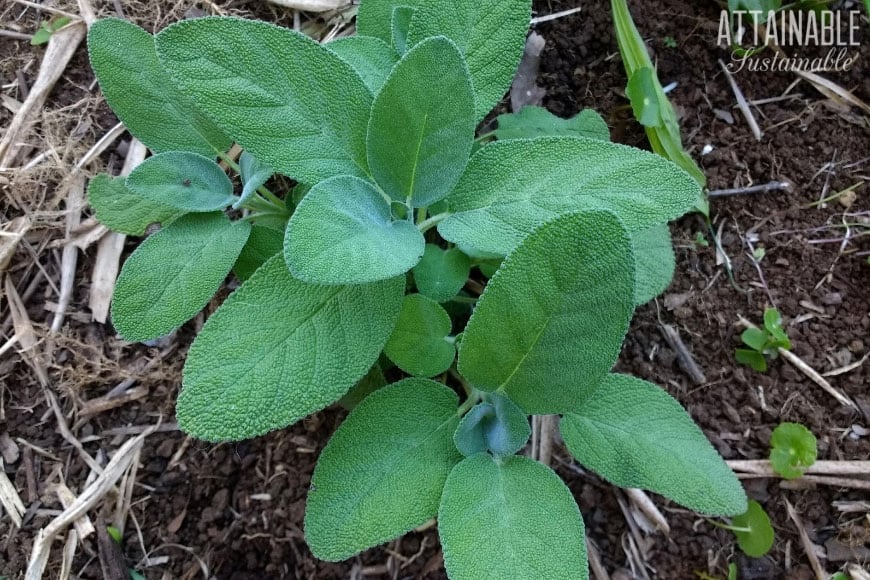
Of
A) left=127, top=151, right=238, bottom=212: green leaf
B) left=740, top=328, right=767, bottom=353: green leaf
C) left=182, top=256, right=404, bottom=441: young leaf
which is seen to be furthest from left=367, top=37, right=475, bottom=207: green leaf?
left=740, top=328, right=767, bottom=353: green leaf

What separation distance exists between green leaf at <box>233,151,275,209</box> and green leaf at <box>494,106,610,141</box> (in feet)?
1.49

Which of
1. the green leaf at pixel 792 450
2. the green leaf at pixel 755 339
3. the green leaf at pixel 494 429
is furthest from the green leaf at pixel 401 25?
the green leaf at pixel 792 450

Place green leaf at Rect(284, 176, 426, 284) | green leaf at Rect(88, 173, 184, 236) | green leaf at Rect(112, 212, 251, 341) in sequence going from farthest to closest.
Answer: green leaf at Rect(88, 173, 184, 236)
green leaf at Rect(112, 212, 251, 341)
green leaf at Rect(284, 176, 426, 284)

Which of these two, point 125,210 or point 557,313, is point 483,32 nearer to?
point 557,313

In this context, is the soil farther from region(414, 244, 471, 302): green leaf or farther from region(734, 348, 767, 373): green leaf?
region(414, 244, 471, 302): green leaf

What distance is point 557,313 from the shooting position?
0.80 m

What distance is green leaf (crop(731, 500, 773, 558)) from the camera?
3.93ft

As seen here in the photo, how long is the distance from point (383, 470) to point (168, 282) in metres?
0.40

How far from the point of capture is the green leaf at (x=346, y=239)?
2.34ft

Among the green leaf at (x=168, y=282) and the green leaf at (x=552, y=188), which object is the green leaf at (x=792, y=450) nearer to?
the green leaf at (x=552, y=188)

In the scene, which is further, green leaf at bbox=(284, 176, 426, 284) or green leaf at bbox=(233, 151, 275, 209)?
green leaf at bbox=(233, 151, 275, 209)

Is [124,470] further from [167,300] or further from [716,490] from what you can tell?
[716,490]

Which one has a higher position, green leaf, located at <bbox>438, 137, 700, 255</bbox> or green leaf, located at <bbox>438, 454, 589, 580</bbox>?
green leaf, located at <bbox>438, 137, 700, 255</bbox>

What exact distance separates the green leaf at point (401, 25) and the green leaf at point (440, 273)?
1.00ft
